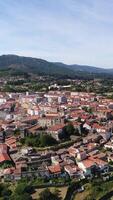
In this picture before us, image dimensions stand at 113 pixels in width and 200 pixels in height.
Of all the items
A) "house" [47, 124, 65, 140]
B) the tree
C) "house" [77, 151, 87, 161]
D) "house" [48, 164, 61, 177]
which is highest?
"house" [47, 124, 65, 140]

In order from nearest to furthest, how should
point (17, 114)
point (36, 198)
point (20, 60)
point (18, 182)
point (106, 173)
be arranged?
point (36, 198), point (18, 182), point (106, 173), point (17, 114), point (20, 60)

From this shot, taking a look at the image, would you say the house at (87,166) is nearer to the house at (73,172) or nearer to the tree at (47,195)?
the house at (73,172)

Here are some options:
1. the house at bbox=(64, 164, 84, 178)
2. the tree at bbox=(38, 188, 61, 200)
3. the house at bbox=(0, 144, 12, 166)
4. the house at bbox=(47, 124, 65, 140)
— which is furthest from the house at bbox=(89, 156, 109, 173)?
the house at bbox=(0, 144, 12, 166)

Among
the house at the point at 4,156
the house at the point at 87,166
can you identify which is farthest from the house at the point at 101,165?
the house at the point at 4,156

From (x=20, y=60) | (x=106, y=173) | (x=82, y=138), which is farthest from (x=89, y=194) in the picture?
(x=20, y=60)

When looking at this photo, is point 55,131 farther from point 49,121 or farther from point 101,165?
point 101,165

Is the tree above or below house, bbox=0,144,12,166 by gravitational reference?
below

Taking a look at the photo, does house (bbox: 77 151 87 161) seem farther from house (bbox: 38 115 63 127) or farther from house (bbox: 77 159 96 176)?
house (bbox: 38 115 63 127)

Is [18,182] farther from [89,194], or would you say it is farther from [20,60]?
[20,60]

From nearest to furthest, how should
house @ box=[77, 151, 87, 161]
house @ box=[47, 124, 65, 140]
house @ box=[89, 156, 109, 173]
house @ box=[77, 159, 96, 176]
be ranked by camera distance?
house @ box=[77, 159, 96, 176] → house @ box=[89, 156, 109, 173] → house @ box=[77, 151, 87, 161] → house @ box=[47, 124, 65, 140]

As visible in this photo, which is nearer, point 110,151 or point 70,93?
point 110,151

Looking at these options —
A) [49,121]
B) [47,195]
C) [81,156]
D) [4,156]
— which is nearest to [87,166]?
[81,156]
